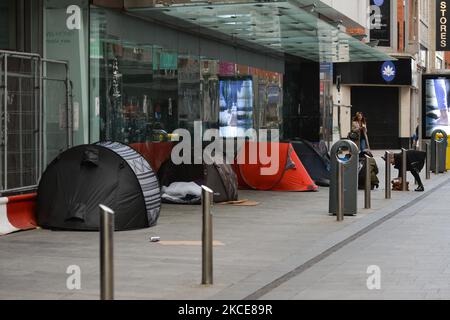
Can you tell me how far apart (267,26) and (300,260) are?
30.3 ft

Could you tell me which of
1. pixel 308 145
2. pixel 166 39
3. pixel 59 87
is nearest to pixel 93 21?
pixel 59 87

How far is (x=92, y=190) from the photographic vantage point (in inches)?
476

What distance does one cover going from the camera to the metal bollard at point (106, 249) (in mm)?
5898

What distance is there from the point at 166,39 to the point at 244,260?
29.1ft

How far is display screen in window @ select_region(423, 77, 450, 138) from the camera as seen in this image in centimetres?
2975

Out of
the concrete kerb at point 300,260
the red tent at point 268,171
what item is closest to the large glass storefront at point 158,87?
the red tent at point 268,171

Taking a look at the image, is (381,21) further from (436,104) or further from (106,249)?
(106,249)

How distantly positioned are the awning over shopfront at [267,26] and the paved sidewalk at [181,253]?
3583 millimetres

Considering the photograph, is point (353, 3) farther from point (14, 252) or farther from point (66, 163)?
point (14, 252)

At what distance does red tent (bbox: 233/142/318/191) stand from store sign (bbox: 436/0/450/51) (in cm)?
2608

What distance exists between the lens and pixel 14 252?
33.6ft

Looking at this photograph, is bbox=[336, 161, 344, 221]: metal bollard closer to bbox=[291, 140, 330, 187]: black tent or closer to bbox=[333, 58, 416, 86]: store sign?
bbox=[291, 140, 330, 187]: black tent

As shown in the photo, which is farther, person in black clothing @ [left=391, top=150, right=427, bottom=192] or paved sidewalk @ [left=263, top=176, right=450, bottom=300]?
person in black clothing @ [left=391, top=150, right=427, bottom=192]

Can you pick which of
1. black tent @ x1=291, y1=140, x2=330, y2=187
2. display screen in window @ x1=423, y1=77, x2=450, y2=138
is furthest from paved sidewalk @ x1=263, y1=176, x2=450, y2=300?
display screen in window @ x1=423, y1=77, x2=450, y2=138
